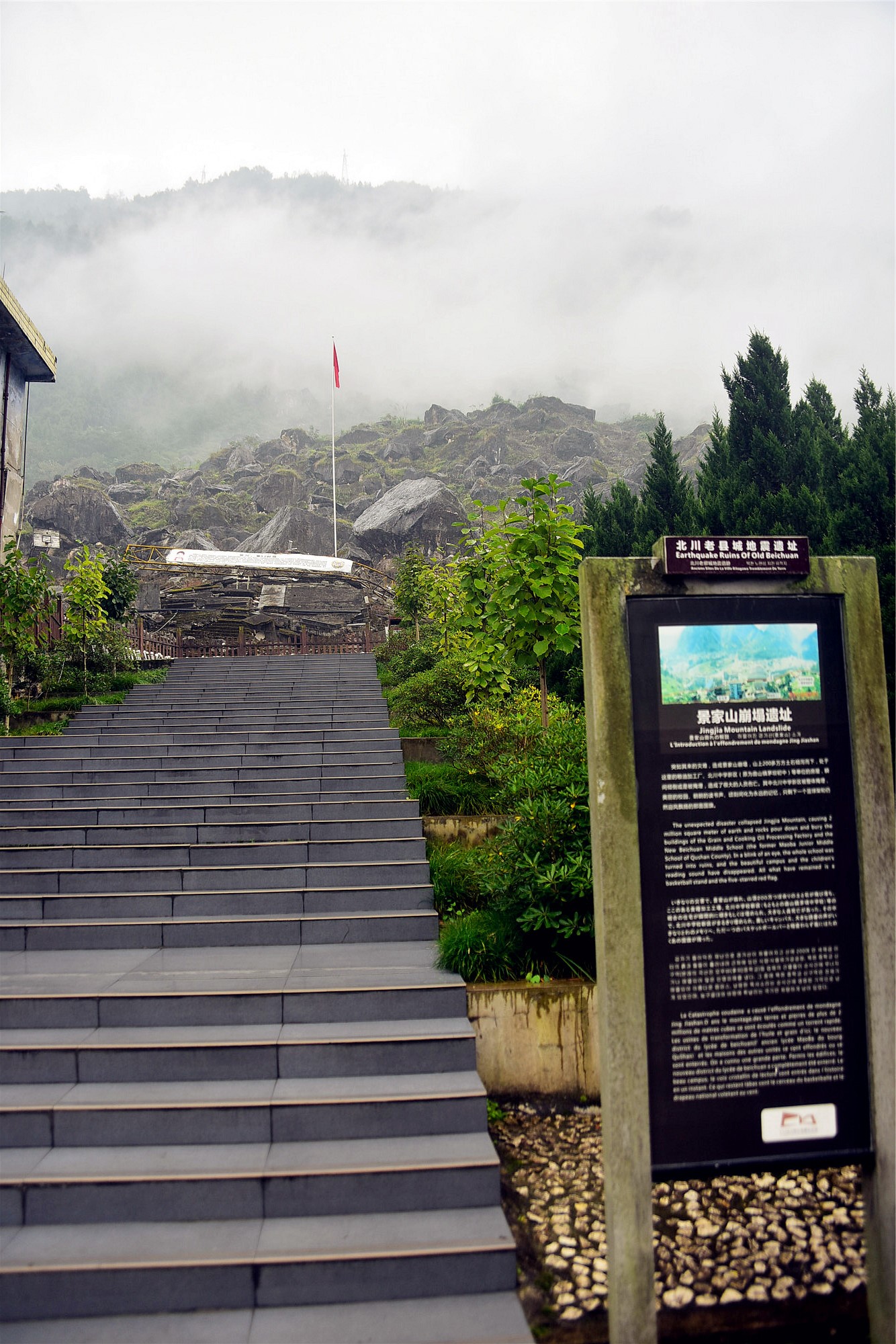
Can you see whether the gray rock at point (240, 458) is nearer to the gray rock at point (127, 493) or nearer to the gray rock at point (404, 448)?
the gray rock at point (127, 493)

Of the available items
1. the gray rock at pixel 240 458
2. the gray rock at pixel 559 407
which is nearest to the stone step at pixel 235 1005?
the gray rock at pixel 240 458

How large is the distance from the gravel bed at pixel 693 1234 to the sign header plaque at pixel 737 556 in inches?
93.0

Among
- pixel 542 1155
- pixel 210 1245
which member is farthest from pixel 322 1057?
pixel 542 1155

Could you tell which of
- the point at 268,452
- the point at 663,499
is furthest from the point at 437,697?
the point at 268,452

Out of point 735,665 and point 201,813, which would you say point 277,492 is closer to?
point 201,813

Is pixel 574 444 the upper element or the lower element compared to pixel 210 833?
upper

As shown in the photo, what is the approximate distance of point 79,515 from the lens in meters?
39.6

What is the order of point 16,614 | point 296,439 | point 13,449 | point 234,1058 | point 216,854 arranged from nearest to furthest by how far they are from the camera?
point 234,1058 → point 216,854 → point 16,614 → point 13,449 → point 296,439

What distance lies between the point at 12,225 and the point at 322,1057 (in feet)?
467

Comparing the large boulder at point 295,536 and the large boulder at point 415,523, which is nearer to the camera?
the large boulder at point 415,523

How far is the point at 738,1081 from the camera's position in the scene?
8.16 feet

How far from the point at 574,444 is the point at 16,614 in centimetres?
6227

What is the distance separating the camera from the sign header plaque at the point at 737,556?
8.64 feet

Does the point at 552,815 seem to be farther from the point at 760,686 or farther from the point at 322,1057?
the point at 760,686
